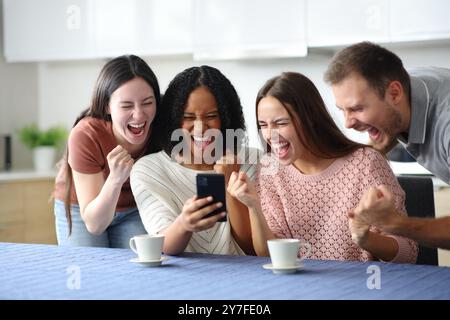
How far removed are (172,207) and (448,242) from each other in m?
0.80

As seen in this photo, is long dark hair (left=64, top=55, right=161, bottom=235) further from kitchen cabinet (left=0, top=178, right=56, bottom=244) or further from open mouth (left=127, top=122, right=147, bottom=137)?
kitchen cabinet (left=0, top=178, right=56, bottom=244)

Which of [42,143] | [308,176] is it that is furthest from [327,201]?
[42,143]

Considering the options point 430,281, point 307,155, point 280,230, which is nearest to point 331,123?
point 307,155

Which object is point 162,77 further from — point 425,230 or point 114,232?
point 425,230

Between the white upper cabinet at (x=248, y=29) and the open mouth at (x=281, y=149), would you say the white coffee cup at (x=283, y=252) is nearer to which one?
the open mouth at (x=281, y=149)

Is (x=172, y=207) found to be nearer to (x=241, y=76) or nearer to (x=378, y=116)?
(x=378, y=116)

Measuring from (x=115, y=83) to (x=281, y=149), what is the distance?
630 millimetres

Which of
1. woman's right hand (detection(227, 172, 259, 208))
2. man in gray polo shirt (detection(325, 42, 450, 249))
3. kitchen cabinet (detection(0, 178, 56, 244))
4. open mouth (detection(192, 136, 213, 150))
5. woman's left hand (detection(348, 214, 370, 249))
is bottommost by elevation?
kitchen cabinet (detection(0, 178, 56, 244))

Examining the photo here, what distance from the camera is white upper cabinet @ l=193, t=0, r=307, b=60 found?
4168mm

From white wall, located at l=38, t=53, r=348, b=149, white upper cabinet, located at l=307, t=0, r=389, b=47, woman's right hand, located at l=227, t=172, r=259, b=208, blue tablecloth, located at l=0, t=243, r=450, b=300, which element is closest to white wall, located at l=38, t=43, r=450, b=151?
white wall, located at l=38, t=53, r=348, b=149

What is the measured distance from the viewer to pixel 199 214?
1.98 m

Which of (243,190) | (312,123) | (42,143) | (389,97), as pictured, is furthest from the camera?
(42,143)

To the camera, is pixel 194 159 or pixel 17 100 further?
pixel 17 100

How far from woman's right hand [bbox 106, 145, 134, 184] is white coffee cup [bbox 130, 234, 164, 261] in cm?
37
